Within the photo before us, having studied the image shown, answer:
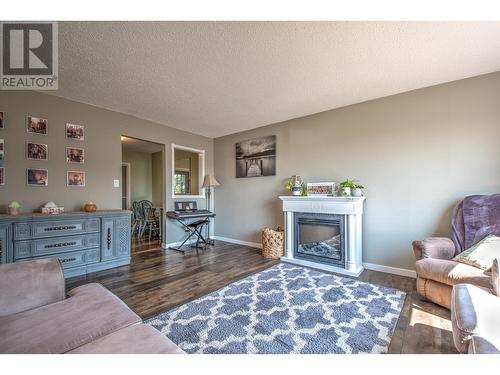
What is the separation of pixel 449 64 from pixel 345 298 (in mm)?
2694

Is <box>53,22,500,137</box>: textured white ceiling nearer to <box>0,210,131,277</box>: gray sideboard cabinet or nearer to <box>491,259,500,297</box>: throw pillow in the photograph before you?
<box>0,210,131,277</box>: gray sideboard cabinet

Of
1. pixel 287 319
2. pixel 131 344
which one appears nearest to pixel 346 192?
pixel 287 319

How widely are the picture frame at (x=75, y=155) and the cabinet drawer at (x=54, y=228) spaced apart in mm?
949

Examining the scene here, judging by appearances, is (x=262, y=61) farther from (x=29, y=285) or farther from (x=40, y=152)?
(x=40, y=152)

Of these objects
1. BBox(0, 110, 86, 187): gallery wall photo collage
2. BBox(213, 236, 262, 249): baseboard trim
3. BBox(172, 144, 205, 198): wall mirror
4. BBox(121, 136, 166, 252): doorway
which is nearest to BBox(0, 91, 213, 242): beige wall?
BBox(0, 110, 86, 187): gallery wall photo collage

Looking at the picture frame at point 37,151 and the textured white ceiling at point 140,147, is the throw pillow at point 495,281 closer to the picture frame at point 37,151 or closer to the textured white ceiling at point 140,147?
the picture frame at point 37,151

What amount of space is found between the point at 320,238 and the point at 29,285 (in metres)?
3.29

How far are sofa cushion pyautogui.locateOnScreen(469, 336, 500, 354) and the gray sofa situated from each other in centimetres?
127

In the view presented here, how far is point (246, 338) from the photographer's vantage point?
64.6 inches

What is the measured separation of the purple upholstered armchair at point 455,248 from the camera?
1974 mm

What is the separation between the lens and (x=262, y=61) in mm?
2266

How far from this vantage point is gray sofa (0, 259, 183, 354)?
955 millimetres

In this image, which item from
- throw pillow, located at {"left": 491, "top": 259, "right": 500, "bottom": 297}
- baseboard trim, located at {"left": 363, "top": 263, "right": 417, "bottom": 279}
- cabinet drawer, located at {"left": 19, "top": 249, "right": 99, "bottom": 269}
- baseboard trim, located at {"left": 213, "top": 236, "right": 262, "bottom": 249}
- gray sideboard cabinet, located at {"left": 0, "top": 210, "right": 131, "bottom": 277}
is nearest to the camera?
throw pillow, located at {"left": 491, "top": 259, "right": 500, "bottom": 297}
